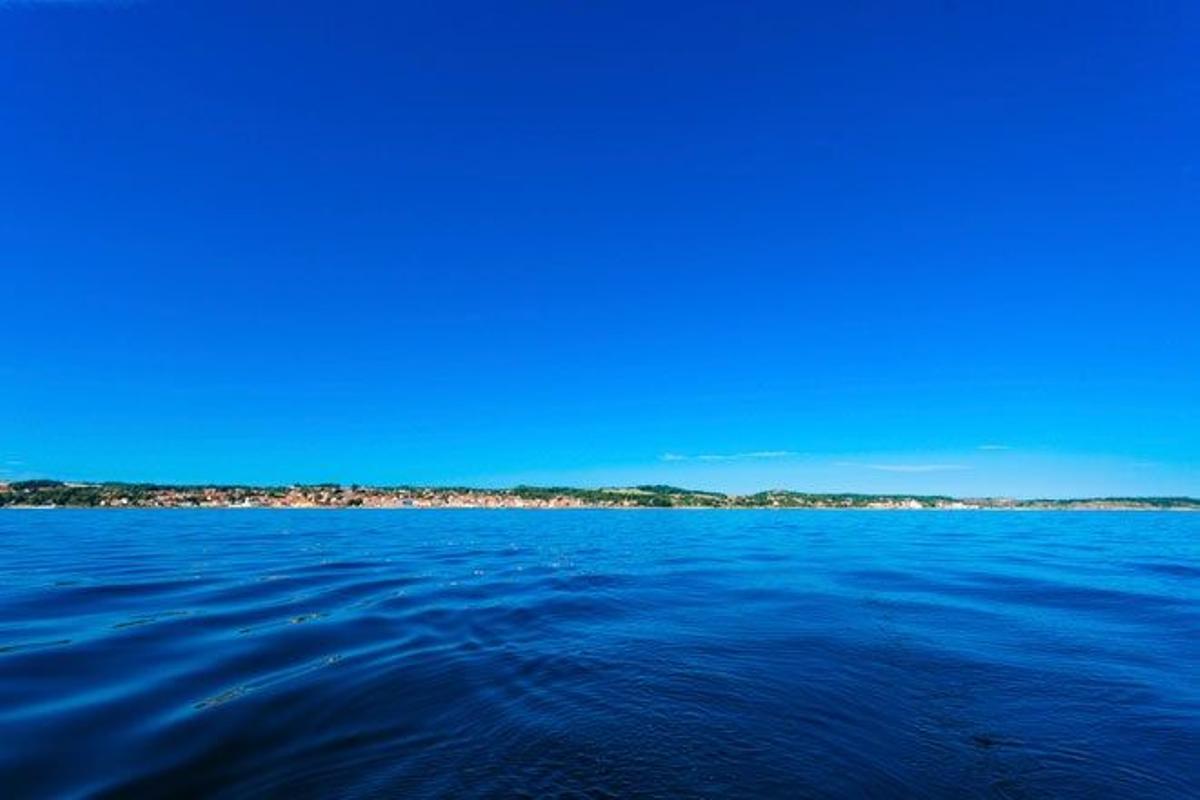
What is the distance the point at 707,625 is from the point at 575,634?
3432mm

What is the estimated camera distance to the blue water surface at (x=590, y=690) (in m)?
6.62

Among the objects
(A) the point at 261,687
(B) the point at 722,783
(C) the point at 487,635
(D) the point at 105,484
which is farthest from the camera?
(D) the point at 105,484

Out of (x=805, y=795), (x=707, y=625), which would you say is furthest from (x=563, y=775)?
(x=707, y=625)

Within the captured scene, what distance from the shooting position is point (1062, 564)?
99.0 feet

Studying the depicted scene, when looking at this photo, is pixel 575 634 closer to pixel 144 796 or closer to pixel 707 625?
pixel 707 625

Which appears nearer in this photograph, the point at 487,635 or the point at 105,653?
the point at 105,653

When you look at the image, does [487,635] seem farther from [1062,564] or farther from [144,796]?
[1062,564]

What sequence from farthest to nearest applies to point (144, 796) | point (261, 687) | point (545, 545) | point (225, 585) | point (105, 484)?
point (105, 484), point (545, 545), point (225, 585), point (261, 687), point (144, 796)

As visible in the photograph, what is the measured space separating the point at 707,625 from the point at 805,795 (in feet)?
28.0

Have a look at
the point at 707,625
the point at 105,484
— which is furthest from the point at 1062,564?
the point at 105,484

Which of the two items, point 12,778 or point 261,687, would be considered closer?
point 12,778

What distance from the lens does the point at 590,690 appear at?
31.1 ft

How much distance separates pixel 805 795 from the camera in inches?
244

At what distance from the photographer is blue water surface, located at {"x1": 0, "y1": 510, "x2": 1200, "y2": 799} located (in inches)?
261
